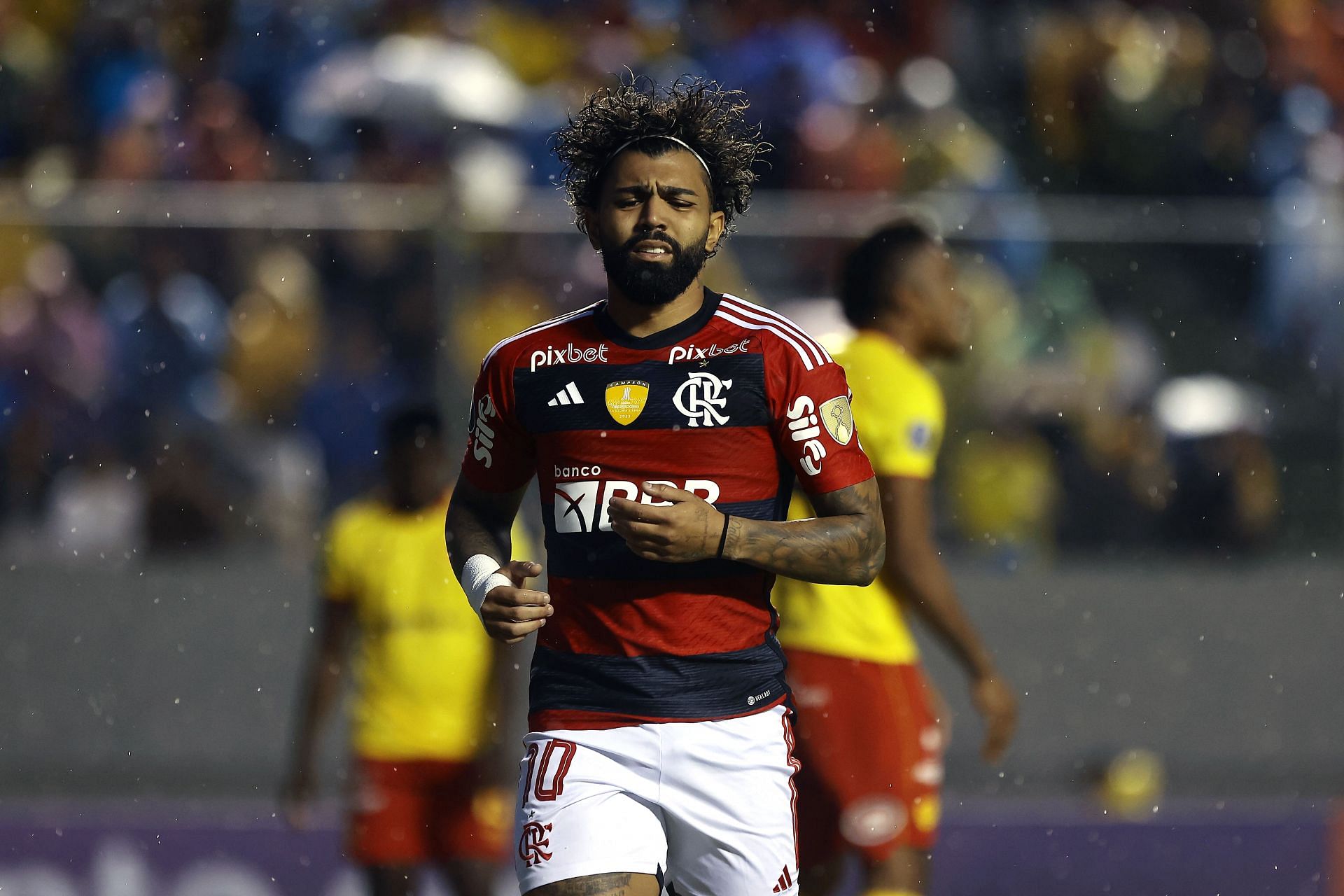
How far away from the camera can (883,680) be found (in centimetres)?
520

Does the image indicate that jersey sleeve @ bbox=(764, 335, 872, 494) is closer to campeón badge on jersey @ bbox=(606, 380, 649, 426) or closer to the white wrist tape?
campeón badge on jersey @ bbox=(606, 380, 649, 426)

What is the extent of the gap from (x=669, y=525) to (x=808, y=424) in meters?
0.51

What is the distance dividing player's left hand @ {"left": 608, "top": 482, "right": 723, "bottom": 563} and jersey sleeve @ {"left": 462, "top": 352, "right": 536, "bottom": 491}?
521 mm

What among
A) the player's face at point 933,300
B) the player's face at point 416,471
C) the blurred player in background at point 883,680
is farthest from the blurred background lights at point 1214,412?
the player's face at point 416,471

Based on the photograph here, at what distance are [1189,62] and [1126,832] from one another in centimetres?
502

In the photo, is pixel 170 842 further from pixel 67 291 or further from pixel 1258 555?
pixel 1258 555

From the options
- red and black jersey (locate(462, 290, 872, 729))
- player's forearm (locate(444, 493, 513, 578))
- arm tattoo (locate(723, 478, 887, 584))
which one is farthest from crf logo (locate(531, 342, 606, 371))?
arm tattoo (locate(723, 478, 887, 584))

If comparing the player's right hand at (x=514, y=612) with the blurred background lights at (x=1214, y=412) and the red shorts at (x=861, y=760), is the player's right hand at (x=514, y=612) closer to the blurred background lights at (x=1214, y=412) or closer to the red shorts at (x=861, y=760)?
the red shorts at (x=861, y=760)

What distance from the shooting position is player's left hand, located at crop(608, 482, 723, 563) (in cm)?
333

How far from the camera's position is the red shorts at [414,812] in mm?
6113

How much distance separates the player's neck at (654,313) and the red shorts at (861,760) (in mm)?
1726

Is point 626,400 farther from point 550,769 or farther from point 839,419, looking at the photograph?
point 550,769

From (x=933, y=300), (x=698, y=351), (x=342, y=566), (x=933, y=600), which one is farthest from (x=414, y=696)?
(x=698, y=351)

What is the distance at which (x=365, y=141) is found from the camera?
8984 mm
